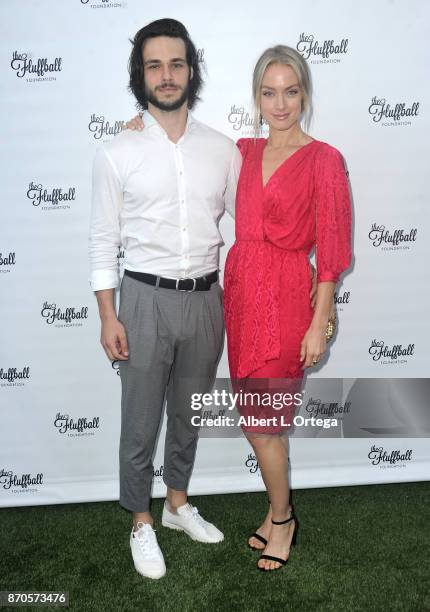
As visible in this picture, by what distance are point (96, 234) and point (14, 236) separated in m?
0.71

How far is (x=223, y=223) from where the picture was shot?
2953 mm

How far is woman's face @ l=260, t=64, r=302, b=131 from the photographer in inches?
85.9

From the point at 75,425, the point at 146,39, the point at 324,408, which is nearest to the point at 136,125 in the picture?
the point at 146,39

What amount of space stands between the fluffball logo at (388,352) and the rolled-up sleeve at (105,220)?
140cm

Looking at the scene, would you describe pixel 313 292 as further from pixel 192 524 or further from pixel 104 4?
pixel 104 4

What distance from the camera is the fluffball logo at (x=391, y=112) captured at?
2852mm

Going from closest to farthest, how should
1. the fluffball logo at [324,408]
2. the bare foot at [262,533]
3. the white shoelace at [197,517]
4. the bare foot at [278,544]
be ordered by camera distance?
the bare foot at [278,544]
the bare foot at [262,533]
the white shoelace at [197,517]
the fluffball logo at [324,408]

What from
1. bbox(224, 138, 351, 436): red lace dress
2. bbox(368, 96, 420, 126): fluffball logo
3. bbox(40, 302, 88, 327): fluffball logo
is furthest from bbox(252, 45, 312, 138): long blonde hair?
bbox(40, 302, 88, 327): fluffball logo

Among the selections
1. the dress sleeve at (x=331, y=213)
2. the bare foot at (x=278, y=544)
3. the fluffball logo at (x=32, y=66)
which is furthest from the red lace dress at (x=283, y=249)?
the fluffball logo at (x=32, y=66)

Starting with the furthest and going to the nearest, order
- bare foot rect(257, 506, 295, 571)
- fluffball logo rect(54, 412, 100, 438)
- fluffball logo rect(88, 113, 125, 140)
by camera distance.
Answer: fluffball logo rect(54, 412, 100, 438) < fluffball logo rect(88, 113, 125, 140) < bare foot rect(257, 506, 295, 571)

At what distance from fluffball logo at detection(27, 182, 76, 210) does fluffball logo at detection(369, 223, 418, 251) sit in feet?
4.48

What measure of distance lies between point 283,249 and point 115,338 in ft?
2.17

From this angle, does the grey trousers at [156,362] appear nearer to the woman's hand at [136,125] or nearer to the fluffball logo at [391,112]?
the woman's hand at [136,125]

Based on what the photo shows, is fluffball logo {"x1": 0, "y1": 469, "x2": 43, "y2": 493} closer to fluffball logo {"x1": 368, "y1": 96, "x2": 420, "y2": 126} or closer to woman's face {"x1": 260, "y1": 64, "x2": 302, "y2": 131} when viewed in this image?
woman's face {"x1": 260, "y1": 64, "x2": 302, "y2": 131}
